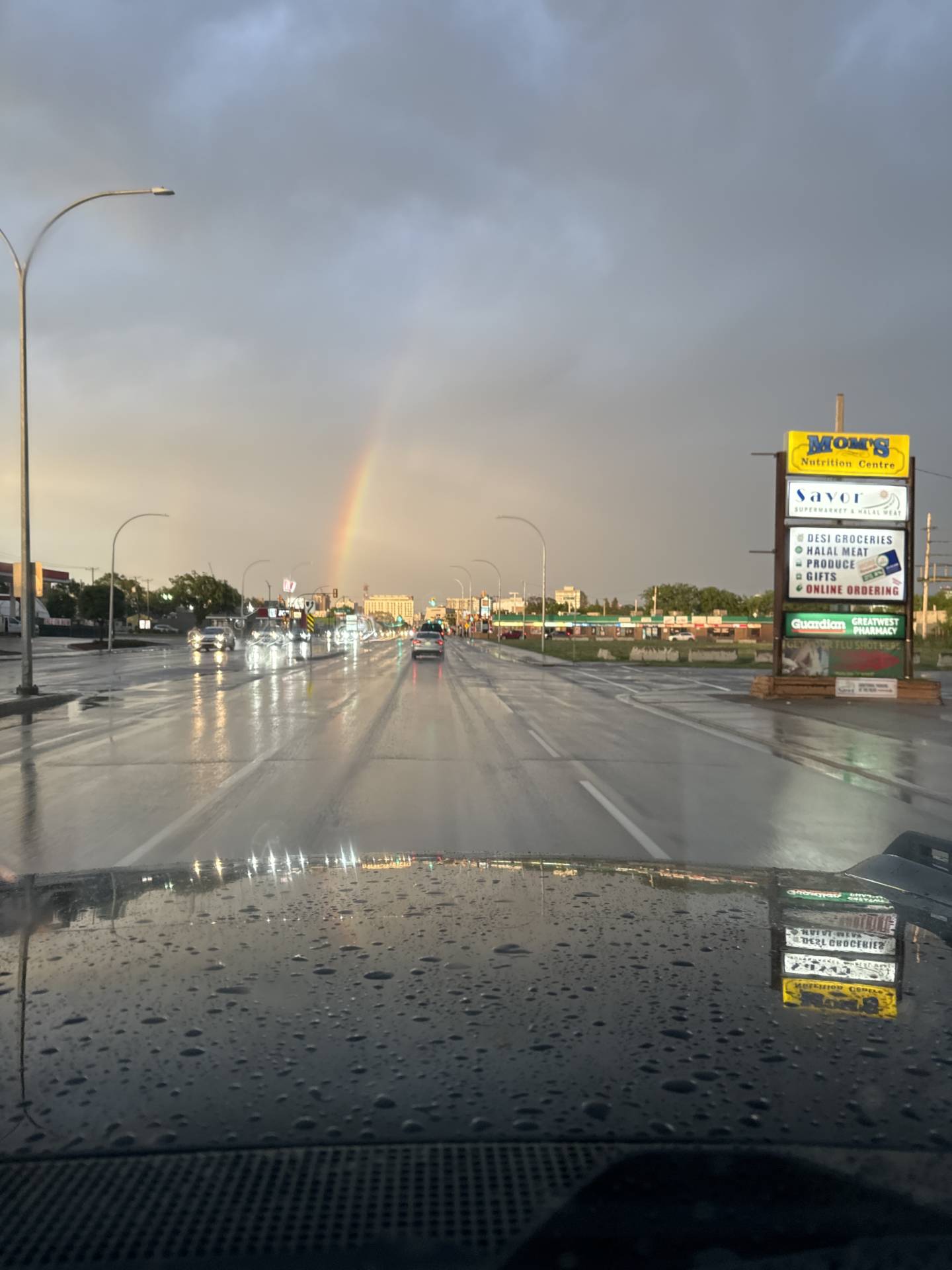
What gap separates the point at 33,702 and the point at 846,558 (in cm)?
2290

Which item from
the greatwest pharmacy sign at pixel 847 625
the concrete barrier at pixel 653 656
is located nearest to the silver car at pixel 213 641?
the concrete barrier at pixel 653 656

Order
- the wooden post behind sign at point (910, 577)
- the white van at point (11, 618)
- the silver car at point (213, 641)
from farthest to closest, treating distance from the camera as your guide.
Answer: the white van at point (11, 618)
the silver car at point (213, 641)
the wooden post behind sign at point (910, 577)

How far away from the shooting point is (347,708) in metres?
24.3

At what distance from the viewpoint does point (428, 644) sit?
59031mm

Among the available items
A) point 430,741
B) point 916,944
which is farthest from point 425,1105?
point 430,741

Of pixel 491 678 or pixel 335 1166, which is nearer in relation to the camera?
pixel 335 1166

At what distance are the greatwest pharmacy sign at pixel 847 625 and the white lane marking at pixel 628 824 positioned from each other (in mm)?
19552

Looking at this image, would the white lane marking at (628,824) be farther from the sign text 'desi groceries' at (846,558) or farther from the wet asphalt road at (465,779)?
the sign text 'desi groceries' at (846,558)

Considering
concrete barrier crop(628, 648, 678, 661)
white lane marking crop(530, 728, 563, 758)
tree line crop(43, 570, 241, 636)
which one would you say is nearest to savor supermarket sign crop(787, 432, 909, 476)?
white lane marking crop(530, 728, 563, 758)

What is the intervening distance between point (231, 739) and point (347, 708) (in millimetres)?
7118

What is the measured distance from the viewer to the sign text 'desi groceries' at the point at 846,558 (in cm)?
3023

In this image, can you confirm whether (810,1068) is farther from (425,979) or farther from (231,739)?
(231,739)

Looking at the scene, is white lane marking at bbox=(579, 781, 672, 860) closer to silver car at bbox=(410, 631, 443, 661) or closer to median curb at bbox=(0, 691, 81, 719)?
median curb at bbox=(0, 691, 81, 719)

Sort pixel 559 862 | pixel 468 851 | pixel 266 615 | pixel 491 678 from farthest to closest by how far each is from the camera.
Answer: pixel 266 615 → pixel 491 678 → pixel 468 851 → pixel 559 862
